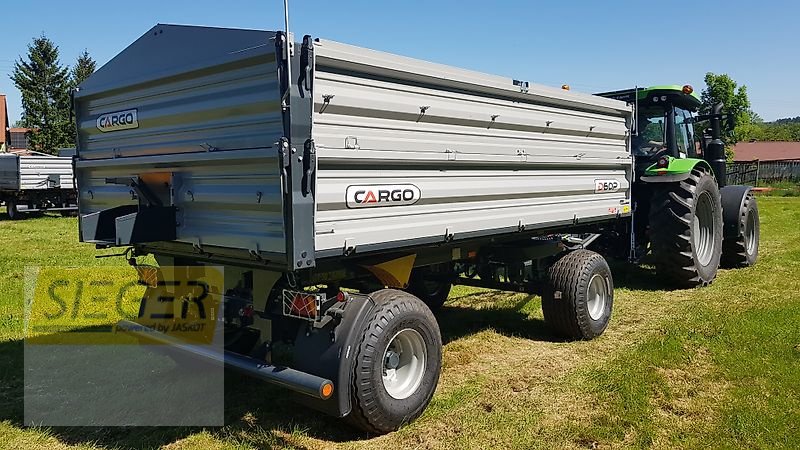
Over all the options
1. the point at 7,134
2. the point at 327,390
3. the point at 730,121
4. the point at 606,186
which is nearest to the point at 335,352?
the point at 327,390

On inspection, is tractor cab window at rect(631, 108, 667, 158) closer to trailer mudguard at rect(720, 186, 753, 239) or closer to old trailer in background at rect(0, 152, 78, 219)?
trailer mudguard at rect(720, 186, 753, 239)

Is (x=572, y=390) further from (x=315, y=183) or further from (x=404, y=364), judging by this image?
(x=315, y=183)

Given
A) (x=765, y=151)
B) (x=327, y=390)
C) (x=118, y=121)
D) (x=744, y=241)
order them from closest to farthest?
1. (x=327, y=390)
2. (x=118, y=121)
3. (x=744, y=241)
4. (x=765, y=151)

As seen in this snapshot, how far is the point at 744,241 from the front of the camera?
919 cm

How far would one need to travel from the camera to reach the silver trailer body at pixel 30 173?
18.6 m

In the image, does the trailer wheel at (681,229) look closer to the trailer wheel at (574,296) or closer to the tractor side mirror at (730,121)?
the tractor side mirror at (730,121)

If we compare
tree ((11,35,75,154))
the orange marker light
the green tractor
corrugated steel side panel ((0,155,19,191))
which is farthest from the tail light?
tree ((11,35,75,154))

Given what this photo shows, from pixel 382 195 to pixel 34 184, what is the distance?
18.9 meters

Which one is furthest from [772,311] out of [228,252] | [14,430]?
[14,430]

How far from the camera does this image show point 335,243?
3.52m

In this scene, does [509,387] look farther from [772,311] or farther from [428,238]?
[772,311]

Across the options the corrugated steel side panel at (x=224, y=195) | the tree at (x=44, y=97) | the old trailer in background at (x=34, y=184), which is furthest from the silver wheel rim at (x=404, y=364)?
the tree at (x=44, y=97)

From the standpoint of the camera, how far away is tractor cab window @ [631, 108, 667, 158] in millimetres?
8445

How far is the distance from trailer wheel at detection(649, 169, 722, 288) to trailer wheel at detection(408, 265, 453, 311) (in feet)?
9.45
